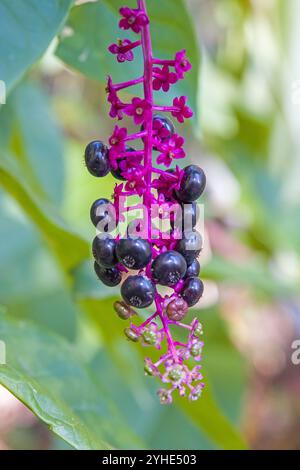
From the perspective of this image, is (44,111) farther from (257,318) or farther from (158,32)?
(257,318)

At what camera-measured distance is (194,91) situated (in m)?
0.93

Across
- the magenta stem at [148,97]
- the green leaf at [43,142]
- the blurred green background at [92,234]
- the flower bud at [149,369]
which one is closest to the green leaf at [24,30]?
the blurred green background at [92,234]

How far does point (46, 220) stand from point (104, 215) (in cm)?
32

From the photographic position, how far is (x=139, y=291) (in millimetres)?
682

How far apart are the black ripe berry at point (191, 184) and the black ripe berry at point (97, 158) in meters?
0.09

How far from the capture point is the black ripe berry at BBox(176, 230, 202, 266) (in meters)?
0.71

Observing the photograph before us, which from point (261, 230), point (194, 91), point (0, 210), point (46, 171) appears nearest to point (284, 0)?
point (261, 230)

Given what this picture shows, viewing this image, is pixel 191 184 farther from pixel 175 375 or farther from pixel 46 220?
pixel 46 220

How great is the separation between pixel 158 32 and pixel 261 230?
1.42 metres

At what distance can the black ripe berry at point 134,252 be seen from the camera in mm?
672
